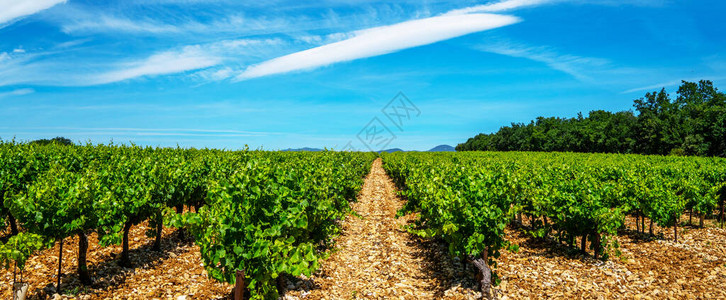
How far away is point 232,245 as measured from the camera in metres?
6.30

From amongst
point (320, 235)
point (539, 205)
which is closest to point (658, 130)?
point (539, 205)

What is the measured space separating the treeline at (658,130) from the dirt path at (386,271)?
205 feet

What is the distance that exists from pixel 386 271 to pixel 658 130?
232ft

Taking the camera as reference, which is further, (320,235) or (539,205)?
(539,205)

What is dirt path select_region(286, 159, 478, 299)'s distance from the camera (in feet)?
26.8

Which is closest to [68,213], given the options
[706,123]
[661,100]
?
[706,123]

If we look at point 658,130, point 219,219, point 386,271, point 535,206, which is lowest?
point 386,271

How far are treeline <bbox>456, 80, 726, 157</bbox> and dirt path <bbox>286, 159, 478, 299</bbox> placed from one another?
62371 mm

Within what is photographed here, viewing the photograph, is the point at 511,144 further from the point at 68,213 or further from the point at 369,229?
the point at 68,213

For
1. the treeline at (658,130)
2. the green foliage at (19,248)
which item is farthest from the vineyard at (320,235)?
the treeline at (658,130)

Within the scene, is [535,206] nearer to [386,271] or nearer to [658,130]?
[386,271]

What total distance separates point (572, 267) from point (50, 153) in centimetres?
2042

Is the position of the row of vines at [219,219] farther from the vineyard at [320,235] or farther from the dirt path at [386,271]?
the dirt path at [386,271]

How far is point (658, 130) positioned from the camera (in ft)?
197
